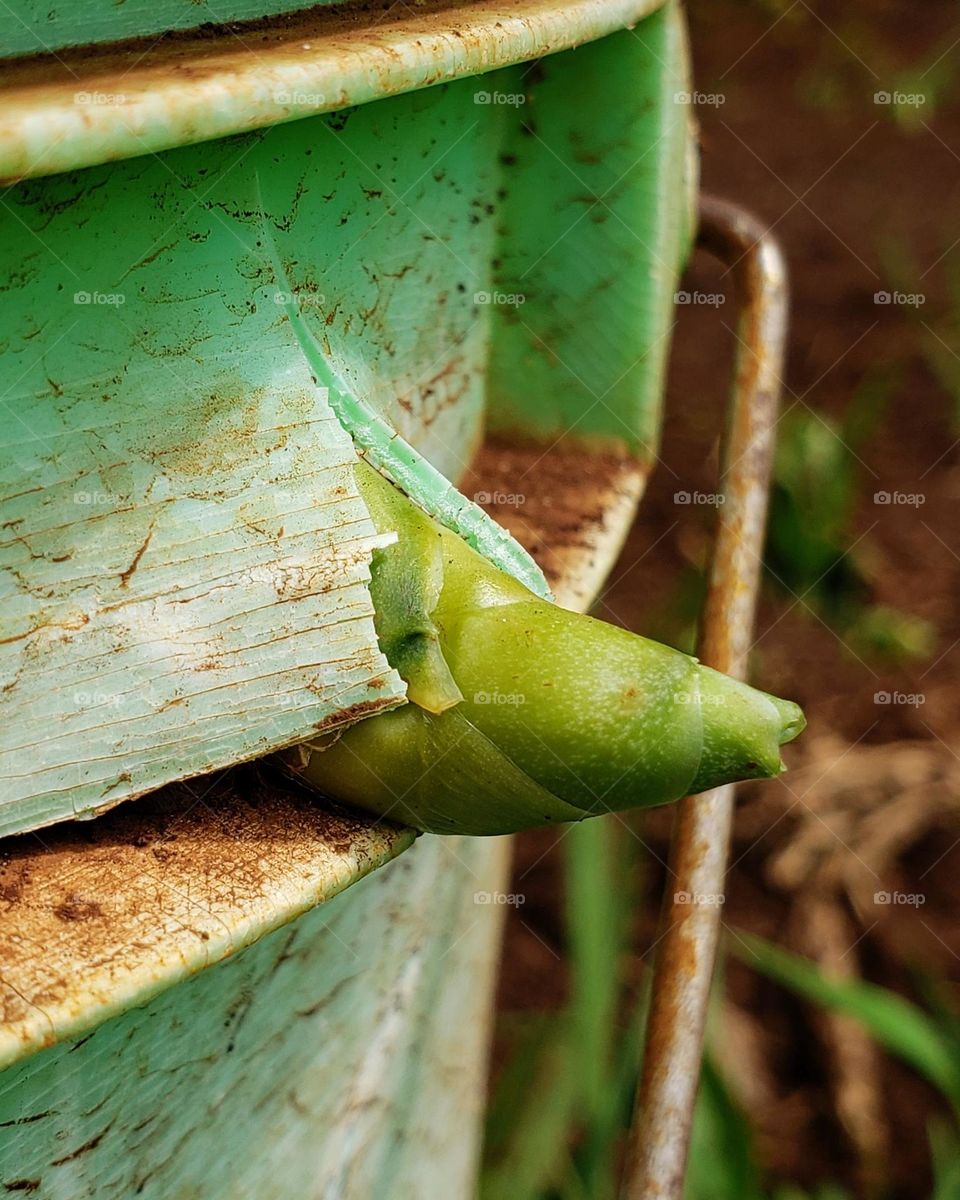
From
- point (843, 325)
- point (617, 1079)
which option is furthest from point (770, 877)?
point (843, 325)

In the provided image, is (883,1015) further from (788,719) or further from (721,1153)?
(788,719)

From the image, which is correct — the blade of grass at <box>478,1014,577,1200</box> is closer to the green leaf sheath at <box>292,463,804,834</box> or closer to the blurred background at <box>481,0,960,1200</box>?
the blurred background at <box>481,0,960,1200</box>

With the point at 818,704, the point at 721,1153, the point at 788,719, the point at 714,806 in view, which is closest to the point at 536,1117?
the point at 721,1153

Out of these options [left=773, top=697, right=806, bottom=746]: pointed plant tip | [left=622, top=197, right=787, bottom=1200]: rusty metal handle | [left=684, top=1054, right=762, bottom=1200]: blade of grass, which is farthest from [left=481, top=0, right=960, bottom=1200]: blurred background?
[left=773, top=697, right=806, bottom=746]: pointed plant tip

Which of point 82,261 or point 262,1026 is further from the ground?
point 82,261

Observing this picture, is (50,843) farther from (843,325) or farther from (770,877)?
(843,325)
